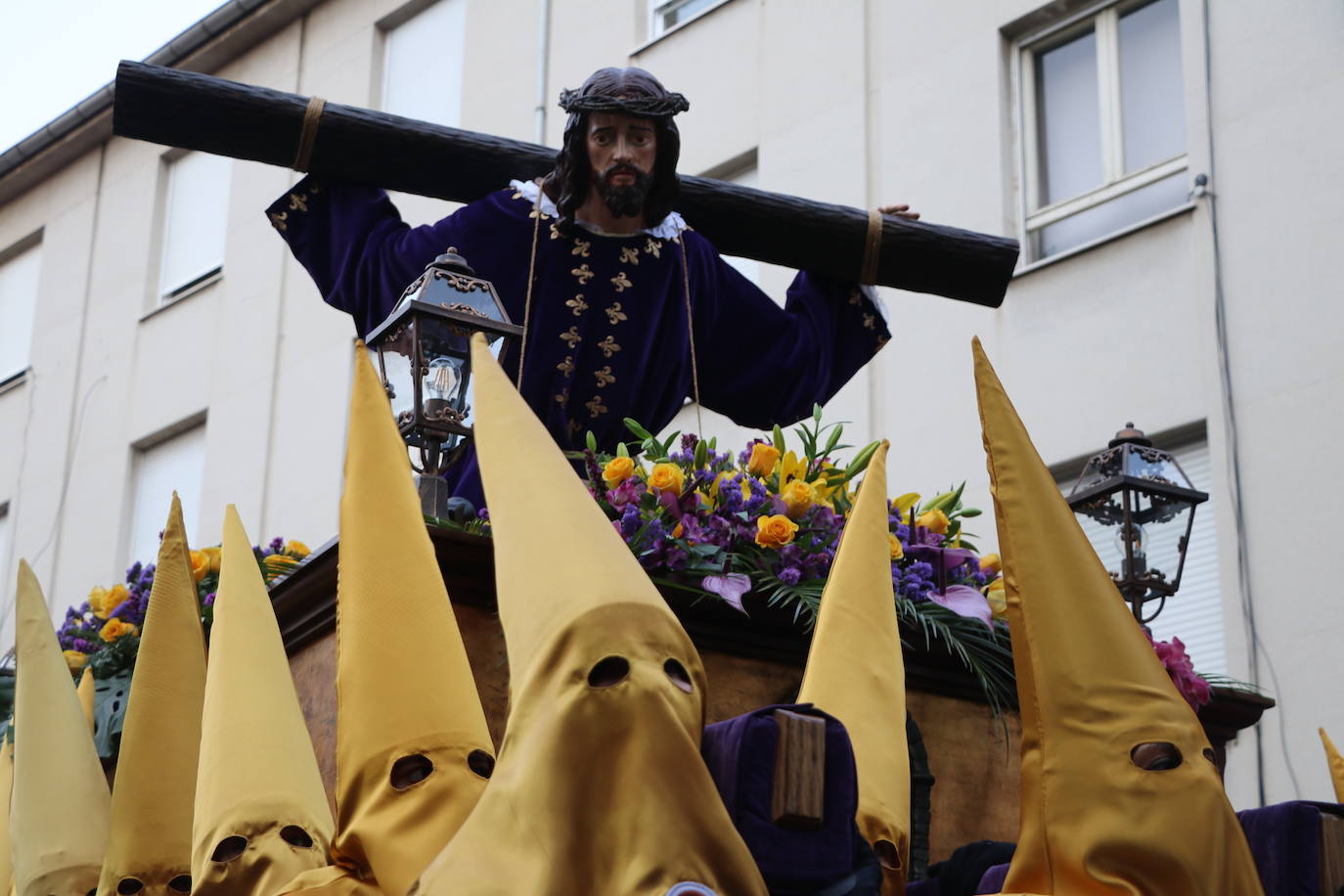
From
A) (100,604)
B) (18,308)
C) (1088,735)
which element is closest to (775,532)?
(1088,735)

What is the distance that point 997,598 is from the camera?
13.4ft

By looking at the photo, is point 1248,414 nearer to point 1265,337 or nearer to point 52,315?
point 1265,337

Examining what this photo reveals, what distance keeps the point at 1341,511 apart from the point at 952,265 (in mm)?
4169

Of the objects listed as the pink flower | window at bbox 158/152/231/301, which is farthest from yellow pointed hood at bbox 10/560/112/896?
window at bbox 158/152/231/301

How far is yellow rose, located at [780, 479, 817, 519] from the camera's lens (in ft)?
13.1

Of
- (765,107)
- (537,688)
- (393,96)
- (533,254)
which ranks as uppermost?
(393,96)

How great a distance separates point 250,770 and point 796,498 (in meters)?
1.42

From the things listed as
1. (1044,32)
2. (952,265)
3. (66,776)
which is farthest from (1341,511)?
(66,776)

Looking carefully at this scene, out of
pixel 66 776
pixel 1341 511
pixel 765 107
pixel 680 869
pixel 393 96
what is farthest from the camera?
pixel 393 96

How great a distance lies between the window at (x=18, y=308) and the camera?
1791 cm

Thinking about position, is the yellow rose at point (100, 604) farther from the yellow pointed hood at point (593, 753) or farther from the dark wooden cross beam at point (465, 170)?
the yellow pointed hood at point (593, 753)

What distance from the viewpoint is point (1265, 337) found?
9.23 meters

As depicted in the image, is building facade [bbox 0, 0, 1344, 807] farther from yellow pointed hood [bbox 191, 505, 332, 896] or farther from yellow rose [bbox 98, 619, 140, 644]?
yellow pointed hood [bbox 191, 505, 332, 896]

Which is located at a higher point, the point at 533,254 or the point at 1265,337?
the point at 1265,337
